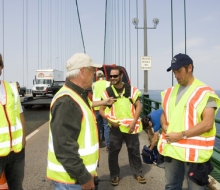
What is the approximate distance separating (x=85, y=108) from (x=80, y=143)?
271mm

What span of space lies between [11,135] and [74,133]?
0.94 m

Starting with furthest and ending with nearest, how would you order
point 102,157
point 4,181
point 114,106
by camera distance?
point 102,157, point 114,106, point 4,181

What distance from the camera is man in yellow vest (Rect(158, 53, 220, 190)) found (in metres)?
2.39

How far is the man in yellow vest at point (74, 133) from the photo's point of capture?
190cm

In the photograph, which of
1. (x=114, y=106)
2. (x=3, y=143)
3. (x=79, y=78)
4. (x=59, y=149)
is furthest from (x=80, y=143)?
(x=114, y=106)

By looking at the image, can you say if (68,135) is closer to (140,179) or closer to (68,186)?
(68,186)

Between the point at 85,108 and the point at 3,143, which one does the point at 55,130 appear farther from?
the point at 3,143

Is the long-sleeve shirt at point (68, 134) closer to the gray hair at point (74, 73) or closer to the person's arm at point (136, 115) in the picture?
the gray hair at point (74, 73)

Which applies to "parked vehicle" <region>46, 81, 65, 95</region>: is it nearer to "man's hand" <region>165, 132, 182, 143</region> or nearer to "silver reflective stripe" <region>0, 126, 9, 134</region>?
"silver reflective stripe" <region>0, 126, 9, 134</region>

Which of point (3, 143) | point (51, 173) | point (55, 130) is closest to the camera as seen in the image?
point (55, 130)

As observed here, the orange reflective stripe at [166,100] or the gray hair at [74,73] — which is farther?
the orange reflective stripe at [166,100]

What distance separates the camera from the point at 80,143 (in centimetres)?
199

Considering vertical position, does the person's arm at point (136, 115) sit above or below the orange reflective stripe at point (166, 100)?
below

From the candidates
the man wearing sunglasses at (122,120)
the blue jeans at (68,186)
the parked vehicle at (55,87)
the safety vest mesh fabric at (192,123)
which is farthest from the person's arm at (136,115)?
the parked vehicle at (55,87)
